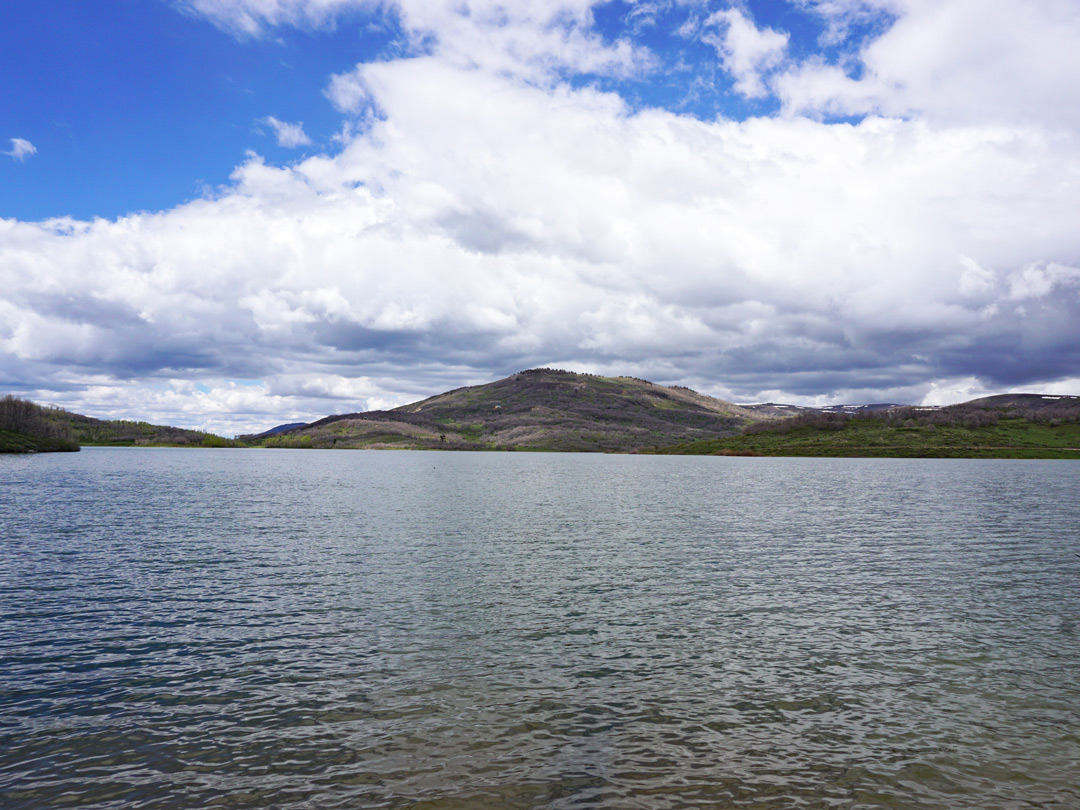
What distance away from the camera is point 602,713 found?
21.8m

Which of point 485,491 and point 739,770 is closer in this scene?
point 739,770

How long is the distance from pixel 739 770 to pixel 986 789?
6580mm

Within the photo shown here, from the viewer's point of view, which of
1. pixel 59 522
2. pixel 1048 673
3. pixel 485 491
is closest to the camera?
pixel 1048 673

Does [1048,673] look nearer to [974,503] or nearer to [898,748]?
[898,748]

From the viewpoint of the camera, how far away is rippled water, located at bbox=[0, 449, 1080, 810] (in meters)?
17.4

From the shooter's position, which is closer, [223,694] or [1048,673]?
[223,694]

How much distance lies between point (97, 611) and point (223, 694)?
1652cm

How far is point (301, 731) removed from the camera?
2027cm

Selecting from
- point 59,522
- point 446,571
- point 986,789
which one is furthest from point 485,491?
point 986,789

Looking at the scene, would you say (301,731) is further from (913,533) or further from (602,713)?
(913,533)

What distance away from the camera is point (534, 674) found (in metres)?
25.4

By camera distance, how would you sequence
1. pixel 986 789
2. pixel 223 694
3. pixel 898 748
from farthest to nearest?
pixel 223 694 < pixel 898 748 < pixel 986 789

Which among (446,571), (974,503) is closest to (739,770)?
(446,571)

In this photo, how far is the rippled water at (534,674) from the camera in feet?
57.1
